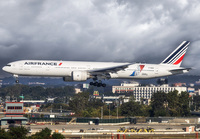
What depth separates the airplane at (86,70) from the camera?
84.4 meters

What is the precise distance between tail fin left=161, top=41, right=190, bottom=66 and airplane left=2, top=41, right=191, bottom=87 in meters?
4.29

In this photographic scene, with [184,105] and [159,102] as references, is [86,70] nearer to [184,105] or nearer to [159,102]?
[184,105]

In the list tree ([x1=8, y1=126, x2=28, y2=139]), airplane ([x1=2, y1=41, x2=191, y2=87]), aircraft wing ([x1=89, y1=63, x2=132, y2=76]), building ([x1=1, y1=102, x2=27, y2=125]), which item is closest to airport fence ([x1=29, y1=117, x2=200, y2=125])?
building ([x1=1, y1=102, x2=27, y2=125])

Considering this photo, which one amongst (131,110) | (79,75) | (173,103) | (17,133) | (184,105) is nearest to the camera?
(17,133)

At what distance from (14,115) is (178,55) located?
5178 centimetres

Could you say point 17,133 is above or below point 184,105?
below

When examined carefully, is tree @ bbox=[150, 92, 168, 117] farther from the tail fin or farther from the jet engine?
the jet engine

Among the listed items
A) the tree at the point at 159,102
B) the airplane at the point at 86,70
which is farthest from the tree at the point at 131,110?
the airplane at the point at 86,70

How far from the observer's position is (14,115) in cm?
11344

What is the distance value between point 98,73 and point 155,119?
44.6 meters

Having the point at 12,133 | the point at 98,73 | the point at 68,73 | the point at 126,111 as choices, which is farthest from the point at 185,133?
the point at 126,111

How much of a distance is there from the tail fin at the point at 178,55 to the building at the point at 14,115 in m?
45.5

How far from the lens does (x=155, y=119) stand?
124375mm

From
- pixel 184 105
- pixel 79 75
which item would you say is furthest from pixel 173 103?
pixel 79 75
